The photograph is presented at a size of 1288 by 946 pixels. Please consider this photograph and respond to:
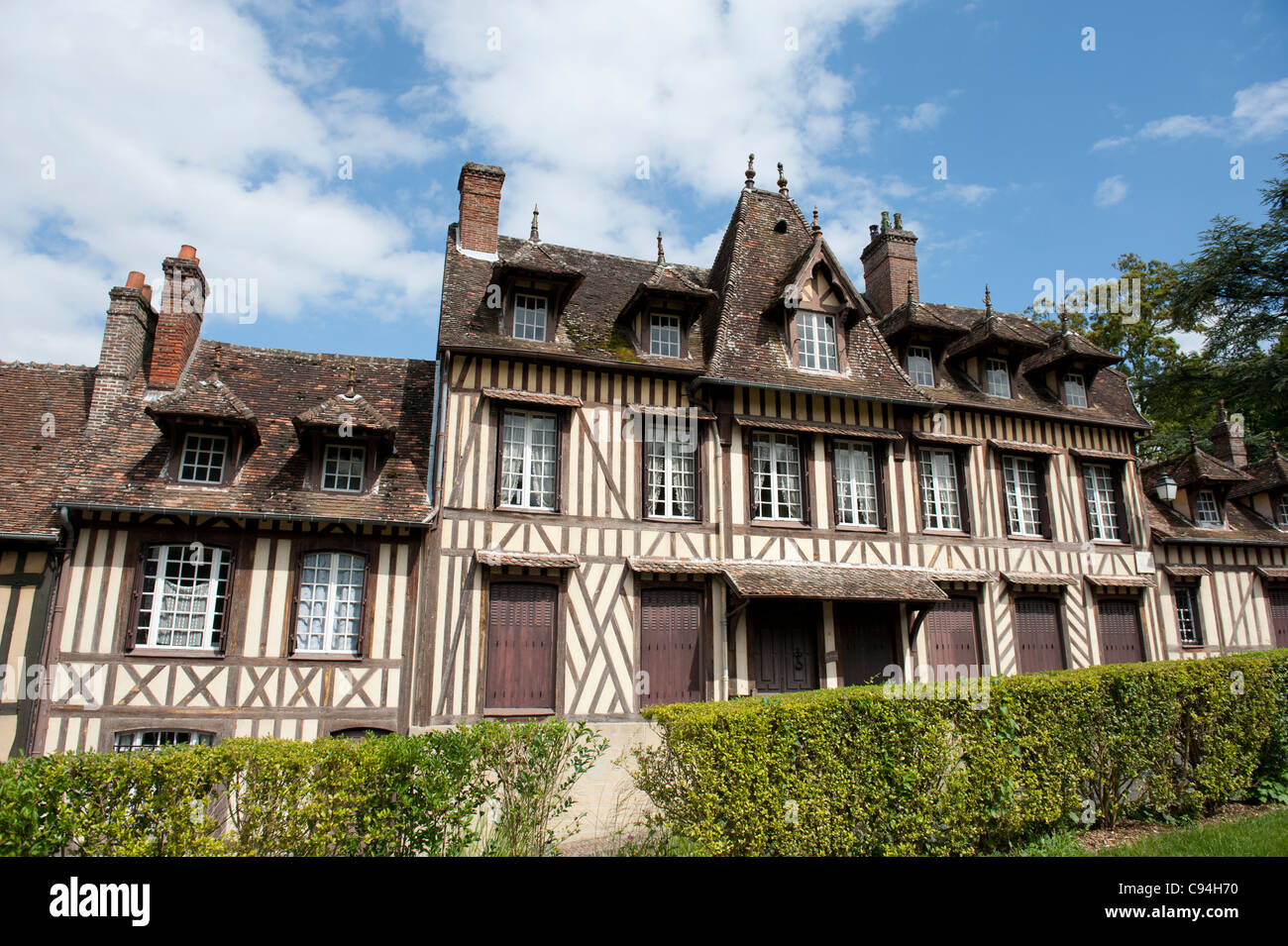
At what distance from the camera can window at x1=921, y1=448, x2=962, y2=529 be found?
1460cm

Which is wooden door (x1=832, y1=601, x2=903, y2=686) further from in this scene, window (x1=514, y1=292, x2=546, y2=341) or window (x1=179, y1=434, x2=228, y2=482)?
window (x1=179, y1=434, x2=228, y2=482)

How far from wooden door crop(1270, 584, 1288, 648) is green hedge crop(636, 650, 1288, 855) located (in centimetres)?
1219

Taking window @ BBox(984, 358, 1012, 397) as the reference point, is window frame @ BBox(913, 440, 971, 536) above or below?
below

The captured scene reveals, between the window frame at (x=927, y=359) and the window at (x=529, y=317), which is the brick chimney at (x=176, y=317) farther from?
the window frame at (x=927, y=359)

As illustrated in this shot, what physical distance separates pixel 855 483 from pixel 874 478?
40cm

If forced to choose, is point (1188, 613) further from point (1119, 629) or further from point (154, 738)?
point (154, 738)

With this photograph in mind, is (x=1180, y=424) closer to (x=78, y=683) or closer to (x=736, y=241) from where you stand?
(x=736, y=241)

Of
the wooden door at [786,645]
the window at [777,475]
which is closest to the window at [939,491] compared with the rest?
the window at [777,475]

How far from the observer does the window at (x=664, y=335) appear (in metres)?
13.7

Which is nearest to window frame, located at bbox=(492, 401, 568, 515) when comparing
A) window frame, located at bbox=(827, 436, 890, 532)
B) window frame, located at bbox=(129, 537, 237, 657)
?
window frame, located at bbox=(129, 537, 237, 657)

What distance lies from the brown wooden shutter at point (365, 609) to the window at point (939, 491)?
9275 millimetres

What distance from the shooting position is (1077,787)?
7066 mm

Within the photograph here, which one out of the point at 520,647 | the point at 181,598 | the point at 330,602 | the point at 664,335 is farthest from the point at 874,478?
the point at 181,598
